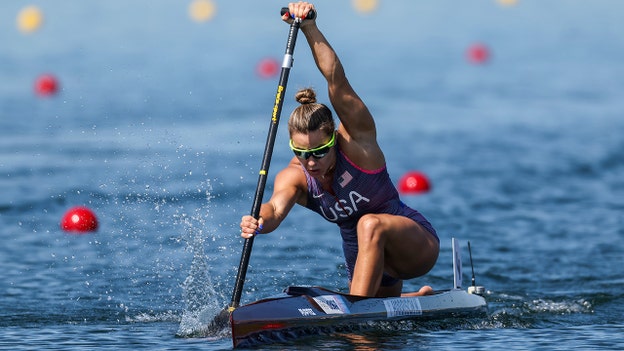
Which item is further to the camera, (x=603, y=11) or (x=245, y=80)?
(x=603, y=11)

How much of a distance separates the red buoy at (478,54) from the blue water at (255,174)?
1.56ft

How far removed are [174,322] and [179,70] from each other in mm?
19124

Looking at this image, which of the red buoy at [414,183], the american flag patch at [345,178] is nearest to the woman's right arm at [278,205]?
the american flag patch at [345,178]

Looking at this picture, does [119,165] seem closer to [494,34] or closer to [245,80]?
[245,80]

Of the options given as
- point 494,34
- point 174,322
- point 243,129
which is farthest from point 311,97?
point 494,34

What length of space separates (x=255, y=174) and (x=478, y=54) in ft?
50.8

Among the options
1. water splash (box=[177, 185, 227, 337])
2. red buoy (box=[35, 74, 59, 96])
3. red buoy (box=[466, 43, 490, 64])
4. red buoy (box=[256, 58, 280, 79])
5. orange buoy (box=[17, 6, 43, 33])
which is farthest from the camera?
orange buoy (box=[17, 6, 43, 33])

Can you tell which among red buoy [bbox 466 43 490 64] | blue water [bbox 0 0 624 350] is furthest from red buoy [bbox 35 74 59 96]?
red buoy [bbox 466 43 490 64]

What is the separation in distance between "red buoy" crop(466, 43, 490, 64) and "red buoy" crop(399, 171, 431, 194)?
14.6 m

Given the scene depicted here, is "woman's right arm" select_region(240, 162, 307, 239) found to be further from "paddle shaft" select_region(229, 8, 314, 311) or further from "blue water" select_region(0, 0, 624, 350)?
"blue water" select_region(0, 0, 624, 350)

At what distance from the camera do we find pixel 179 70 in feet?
87.1

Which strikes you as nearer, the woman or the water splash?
the woman

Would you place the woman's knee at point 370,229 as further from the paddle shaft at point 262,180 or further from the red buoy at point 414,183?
the red buoy at point 414,183

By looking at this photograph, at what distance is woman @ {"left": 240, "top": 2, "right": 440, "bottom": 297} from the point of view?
6676mm
